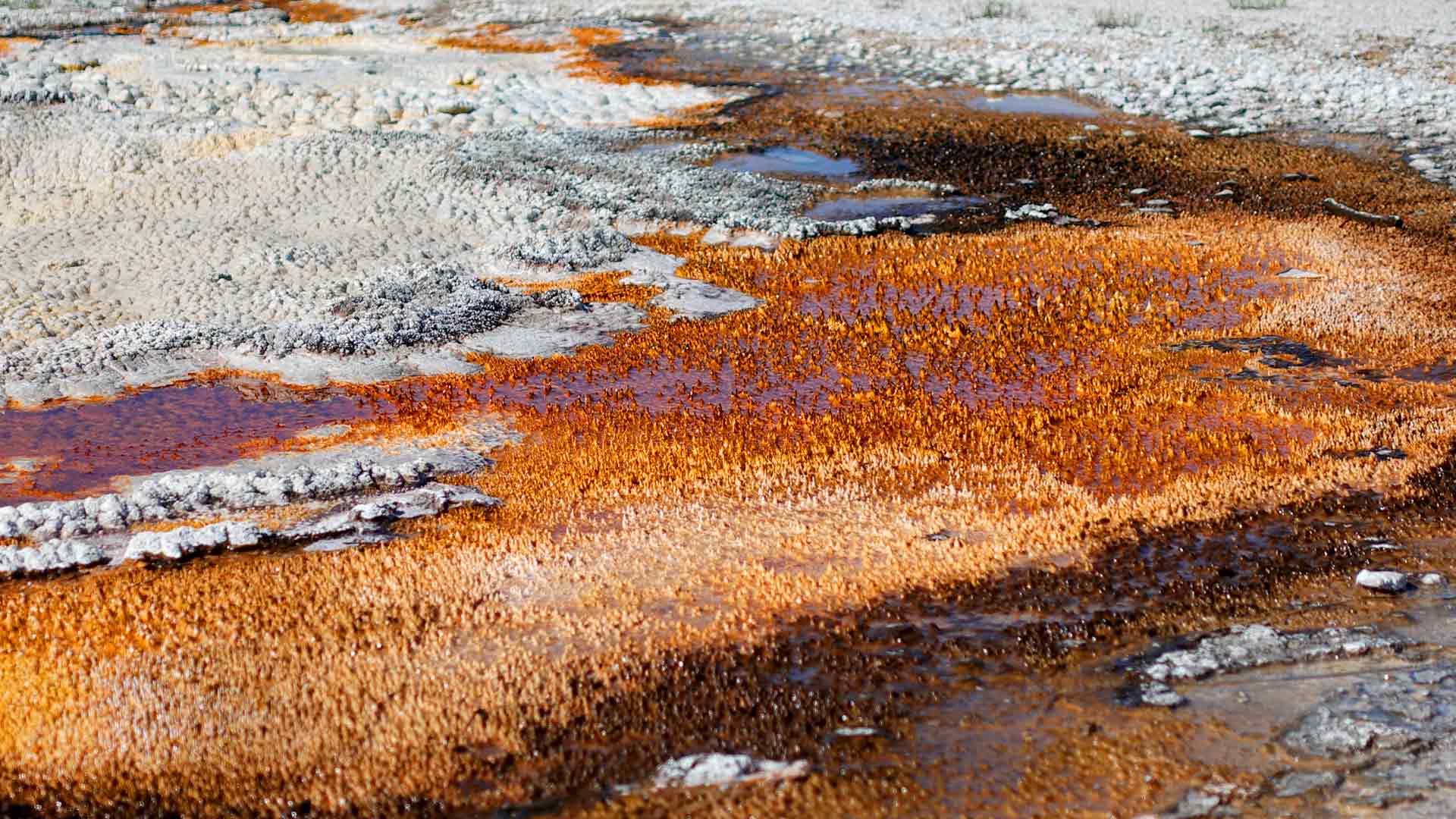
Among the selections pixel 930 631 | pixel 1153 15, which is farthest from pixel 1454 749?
pixel 1153 15

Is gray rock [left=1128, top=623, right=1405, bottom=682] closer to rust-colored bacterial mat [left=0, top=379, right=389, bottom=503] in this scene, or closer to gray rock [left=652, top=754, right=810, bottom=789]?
gray rock [left=652, top=754, right=810, bottom=789]

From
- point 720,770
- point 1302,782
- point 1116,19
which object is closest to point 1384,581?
point 1302,782

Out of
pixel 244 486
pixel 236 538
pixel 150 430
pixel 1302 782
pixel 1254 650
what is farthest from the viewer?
pixel 150 430

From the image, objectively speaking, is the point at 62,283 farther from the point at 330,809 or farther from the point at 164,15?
the point at 164,15

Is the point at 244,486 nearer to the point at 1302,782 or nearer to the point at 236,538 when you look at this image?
the point at 236,538

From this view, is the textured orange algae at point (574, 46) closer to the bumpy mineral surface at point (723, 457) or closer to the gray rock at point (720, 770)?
the bumpy mineral surface at point (723, 457)

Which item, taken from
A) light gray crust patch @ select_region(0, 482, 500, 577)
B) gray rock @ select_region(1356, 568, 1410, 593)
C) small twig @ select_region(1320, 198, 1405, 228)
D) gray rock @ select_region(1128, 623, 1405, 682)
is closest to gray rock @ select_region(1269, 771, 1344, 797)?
gray rock @ select_region(1128, 623, 1405, 682)

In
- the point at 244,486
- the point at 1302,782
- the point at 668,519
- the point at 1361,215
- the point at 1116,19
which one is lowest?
the point at 1302,782

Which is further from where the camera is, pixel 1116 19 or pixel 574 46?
pixel 574 46
